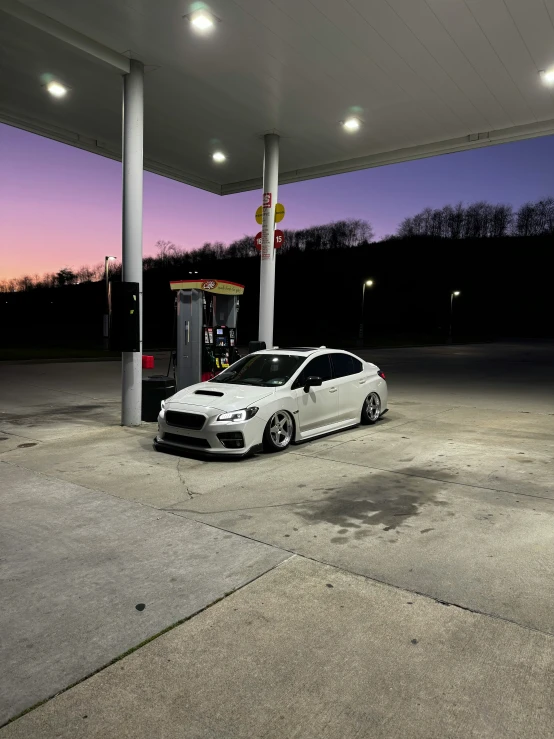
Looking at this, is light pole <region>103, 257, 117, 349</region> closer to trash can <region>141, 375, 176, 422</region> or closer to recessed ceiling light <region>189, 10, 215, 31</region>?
trash can <region>141, 375, 176, 422</region>

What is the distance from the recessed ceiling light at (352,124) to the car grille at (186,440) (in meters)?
8.55

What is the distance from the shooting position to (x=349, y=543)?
14.9 feet

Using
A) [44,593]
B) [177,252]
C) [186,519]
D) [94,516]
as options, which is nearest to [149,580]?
[44,593]

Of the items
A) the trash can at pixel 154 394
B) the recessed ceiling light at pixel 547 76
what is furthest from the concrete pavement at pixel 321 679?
the recessed ceiling light at pixel 547 76

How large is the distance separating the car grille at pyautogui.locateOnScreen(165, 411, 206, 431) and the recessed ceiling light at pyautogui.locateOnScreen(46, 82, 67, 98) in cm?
742

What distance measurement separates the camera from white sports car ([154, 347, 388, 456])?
23.9 ft

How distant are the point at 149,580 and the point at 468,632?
212cm

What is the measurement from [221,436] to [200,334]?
5.28m

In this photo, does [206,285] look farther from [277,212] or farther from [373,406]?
[373,406]

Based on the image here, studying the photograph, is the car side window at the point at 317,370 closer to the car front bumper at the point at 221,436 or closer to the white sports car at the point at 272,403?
the white sports car at the point at 272,403

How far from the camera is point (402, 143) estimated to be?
45.5 feet

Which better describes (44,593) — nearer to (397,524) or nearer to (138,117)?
(397,524)

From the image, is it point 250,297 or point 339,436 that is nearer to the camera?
point 339,436

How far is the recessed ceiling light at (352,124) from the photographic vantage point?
12327mm
